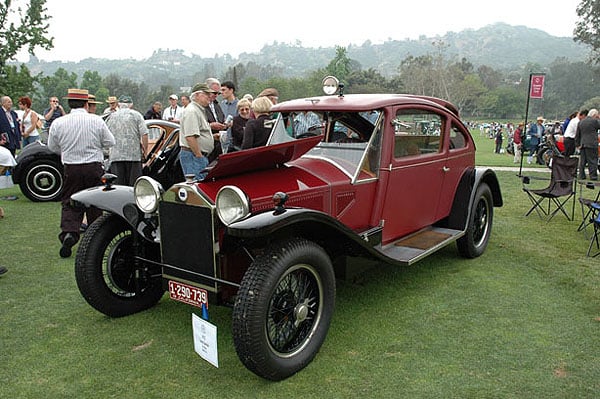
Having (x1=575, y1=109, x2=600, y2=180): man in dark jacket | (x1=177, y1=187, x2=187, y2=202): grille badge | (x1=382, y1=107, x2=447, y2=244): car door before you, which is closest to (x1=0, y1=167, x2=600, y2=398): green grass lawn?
(x1=382, y1=107, x2=447, y2=244): car door

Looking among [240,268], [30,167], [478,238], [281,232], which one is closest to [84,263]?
[240,268]

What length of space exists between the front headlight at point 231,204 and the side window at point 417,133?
180cm

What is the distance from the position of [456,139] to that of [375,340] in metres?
2.80

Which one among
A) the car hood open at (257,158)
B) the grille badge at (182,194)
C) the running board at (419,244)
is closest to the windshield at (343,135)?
the car hood open at (257,158)

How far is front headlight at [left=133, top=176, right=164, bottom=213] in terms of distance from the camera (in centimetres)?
345

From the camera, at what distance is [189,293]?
3215 mm

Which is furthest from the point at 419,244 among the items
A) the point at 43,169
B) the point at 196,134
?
the point at 43,169

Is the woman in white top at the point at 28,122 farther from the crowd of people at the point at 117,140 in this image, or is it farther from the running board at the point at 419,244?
the running board at the point at 419,244

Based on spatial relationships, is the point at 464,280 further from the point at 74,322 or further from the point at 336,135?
the point at 74,322

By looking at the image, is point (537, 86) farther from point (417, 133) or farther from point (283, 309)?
point (283, 309)

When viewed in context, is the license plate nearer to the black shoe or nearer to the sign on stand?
the sign on stand

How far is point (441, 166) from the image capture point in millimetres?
4938

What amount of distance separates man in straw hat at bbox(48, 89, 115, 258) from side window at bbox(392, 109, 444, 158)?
10.9 feet

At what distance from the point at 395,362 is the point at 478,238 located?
9.76ft
